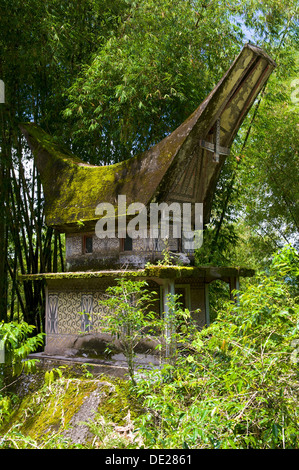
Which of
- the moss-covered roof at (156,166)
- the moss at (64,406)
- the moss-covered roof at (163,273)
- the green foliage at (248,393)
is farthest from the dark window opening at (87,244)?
the green foliage at (248,393)

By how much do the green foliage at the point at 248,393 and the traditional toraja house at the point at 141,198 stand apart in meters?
1.69

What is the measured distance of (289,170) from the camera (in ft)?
34.5

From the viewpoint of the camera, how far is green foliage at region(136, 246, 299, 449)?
335 cm

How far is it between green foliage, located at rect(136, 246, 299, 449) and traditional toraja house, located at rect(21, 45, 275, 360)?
1.69 metres

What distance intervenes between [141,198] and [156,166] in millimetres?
523

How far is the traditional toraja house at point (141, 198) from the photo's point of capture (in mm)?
5922

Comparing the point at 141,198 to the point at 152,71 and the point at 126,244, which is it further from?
the point at 152,71

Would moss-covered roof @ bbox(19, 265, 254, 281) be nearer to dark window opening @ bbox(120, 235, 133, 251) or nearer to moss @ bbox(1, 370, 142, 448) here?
dark window opening @ bbox(120, 235, 133, 251)

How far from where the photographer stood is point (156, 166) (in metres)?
6.14

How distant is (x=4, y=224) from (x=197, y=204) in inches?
168

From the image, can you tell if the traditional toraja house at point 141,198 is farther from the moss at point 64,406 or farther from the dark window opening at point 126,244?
the moss at point 64,406

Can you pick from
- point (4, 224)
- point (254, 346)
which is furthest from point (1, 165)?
point (254, 346)

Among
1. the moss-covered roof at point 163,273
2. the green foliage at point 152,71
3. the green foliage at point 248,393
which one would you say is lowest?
the green foliage at point 248,393

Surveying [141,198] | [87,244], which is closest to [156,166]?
[141,198]
